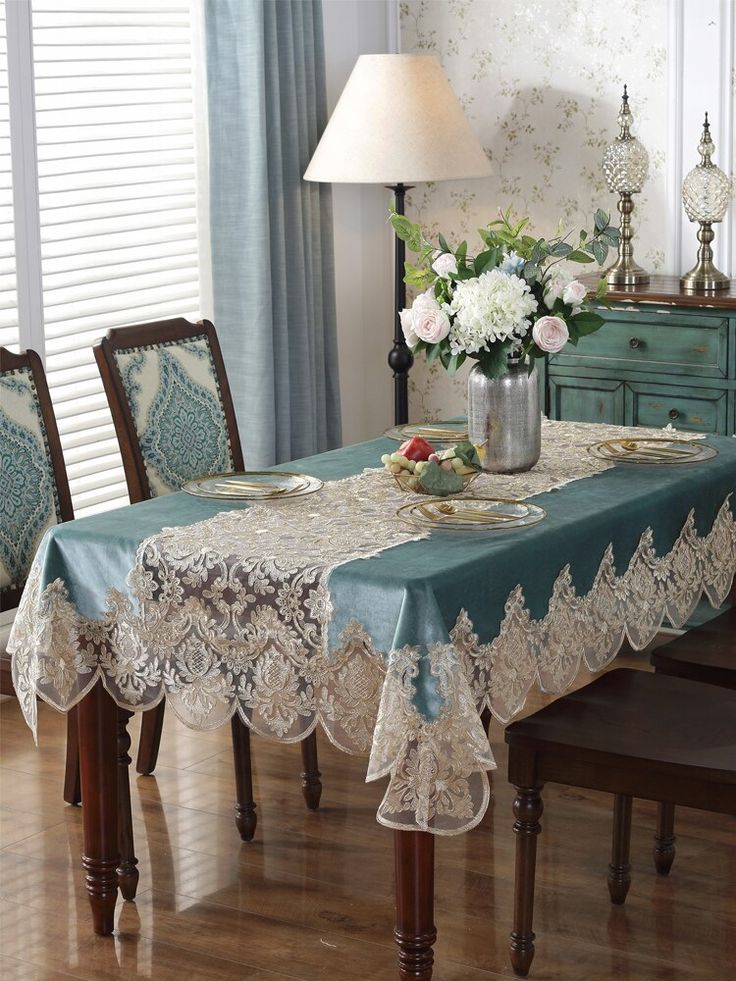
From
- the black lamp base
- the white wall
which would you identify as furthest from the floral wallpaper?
the black lamp base

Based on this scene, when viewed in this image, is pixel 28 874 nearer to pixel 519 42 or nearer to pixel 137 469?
pixel 137 469

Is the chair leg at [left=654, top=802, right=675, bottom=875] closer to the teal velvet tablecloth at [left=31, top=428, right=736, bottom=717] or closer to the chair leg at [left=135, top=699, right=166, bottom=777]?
the teal velvet tablecloth at [left=31, top=428, right=736, bottom=717]

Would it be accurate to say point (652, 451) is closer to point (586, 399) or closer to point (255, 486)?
point (255, 486)

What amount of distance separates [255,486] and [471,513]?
18.9 inches

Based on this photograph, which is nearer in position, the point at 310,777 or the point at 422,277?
the point at 422,277

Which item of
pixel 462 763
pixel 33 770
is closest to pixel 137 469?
pixel 33 770

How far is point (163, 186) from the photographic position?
4.61 metres

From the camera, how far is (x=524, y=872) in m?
2.54

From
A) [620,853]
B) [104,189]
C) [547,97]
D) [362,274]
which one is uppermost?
[547,97]

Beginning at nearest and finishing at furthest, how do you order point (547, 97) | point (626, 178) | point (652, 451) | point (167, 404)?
point (652, 451)
point (167, 404)
point (626, 178)
point (547, 97)

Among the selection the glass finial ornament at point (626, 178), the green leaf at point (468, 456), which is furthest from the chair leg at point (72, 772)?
the glass finial ornament at point (626, 178)

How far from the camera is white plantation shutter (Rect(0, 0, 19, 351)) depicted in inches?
157

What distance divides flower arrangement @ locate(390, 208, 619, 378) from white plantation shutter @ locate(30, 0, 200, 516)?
155 cm

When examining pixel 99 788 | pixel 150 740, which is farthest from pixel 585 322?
pixel 150 740
